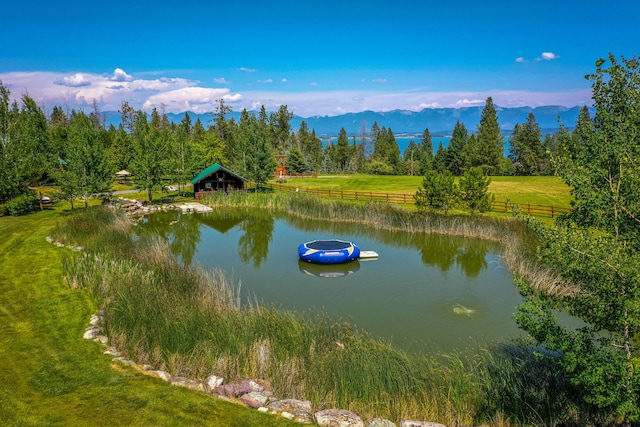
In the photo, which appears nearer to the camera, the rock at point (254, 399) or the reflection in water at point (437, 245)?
the rock at point (254, 399)

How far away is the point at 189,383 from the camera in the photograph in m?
9.70

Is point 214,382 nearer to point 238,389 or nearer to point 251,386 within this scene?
point 238,389

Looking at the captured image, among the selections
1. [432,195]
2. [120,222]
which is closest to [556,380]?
[432,195]

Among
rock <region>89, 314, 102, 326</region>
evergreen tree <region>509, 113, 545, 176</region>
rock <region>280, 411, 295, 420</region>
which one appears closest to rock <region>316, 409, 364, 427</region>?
rock <region>280, 411, 295, 420</region>

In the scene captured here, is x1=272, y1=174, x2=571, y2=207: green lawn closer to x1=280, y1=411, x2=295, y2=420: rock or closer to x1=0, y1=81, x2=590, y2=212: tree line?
x1=0, y1=81, x2=590, y2=212: tree line

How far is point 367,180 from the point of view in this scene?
6166 cm

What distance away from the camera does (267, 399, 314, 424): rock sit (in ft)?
28.2

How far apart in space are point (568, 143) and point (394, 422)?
682cm

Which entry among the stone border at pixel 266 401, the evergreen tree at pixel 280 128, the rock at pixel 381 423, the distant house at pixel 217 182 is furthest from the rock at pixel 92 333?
the evergreen tree at pixel 280 128

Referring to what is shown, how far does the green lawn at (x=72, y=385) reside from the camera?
8.38m

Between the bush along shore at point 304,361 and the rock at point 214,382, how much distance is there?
0.02 m

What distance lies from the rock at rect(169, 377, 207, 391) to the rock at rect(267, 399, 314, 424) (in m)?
1.78

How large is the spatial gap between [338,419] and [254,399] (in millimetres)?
1990

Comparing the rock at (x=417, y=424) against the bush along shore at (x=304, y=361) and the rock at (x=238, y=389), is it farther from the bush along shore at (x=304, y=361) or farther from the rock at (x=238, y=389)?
the rock at (x=238, y=389)
